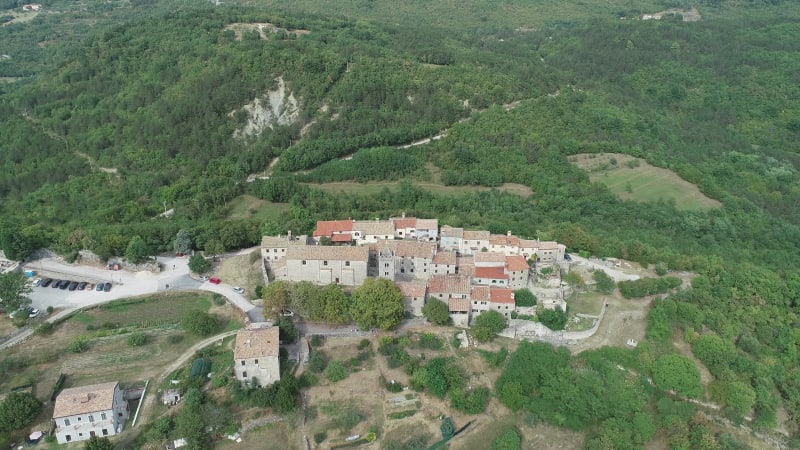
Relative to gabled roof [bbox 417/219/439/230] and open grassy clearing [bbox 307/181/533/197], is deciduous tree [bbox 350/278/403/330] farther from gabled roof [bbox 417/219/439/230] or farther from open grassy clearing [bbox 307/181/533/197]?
open grassy clearing [bbox 307/181/533/197]

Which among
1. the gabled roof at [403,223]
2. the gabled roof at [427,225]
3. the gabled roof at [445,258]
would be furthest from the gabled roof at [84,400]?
the gabled roof at [427,225]

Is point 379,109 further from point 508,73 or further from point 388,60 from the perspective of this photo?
point 508,73

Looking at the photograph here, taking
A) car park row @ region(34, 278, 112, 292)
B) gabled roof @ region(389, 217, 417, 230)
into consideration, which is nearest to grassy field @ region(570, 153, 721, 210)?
gabled roof @ region(389, 217, 417, 230)

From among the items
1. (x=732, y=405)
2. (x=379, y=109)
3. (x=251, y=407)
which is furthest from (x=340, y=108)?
(x=732, y=405)

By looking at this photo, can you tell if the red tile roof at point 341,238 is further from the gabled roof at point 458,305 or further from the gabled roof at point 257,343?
the gabled roof at point 257,343

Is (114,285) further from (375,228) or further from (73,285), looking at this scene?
(375,228)

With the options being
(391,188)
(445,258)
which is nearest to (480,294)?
→ (445,258)

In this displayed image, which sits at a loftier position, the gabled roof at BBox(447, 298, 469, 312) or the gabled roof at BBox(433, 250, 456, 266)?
the gabled roof at BBox(433, 250, 456, 266)
